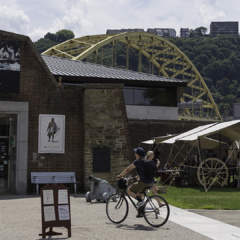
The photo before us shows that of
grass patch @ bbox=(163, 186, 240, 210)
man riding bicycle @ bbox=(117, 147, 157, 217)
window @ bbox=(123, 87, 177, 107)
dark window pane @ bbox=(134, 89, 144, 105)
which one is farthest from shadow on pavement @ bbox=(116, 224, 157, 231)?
dark window pane @ bbox=(134, 89, 144, 105)

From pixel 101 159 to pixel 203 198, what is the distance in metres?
4.74

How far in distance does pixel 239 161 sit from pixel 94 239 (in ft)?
50.7

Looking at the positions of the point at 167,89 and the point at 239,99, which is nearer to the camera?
the point at 167,89

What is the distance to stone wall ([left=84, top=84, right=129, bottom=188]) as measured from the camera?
68.7ft

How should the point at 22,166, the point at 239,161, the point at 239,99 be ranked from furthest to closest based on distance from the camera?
the point at 239,99
the point at 239,161
the point at 22,166

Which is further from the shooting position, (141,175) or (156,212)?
(141,175)

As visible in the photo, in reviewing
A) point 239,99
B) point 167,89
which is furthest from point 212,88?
point 167,89

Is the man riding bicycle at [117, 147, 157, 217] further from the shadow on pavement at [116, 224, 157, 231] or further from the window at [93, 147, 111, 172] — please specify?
the window at [93, 147, 111, 172]

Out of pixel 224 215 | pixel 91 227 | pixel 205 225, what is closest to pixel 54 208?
pixel 91 227

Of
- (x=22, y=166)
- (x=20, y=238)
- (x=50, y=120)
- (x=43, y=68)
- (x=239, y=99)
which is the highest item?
(x=239, y=99)

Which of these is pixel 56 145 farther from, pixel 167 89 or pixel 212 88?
pixel 212 88

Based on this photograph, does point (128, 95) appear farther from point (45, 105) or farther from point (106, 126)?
point (45, 105)

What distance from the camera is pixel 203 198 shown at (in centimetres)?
1844

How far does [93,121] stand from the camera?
2103 cm
